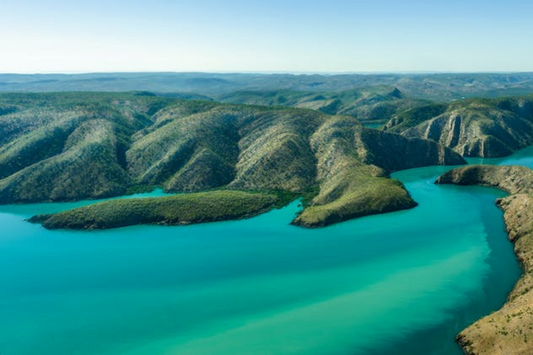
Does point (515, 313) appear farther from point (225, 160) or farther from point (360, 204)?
point (225, 160)

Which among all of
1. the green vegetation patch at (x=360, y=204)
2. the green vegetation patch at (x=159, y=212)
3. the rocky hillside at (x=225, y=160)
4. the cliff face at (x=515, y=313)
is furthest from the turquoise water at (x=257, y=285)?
the rocky hillside at (x=225, y=160)

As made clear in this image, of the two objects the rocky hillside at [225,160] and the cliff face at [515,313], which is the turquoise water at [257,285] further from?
the rocky hillside at [225,160]

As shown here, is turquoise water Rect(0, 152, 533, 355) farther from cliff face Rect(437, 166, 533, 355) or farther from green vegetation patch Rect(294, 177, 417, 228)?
green vegetation patch Rect(294, 177, 417, 228)

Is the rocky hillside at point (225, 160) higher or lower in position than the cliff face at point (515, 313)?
higher

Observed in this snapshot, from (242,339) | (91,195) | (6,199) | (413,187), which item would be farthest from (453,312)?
(6,199)

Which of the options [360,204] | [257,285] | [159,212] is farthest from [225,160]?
[257,285]

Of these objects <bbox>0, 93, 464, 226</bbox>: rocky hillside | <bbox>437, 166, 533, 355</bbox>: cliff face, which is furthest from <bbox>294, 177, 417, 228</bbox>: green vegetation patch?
<bbox>437, 166, 533, 355</bbox>: cliff face
